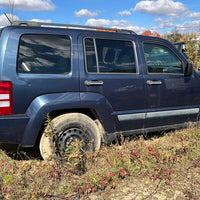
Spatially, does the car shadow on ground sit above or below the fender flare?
below

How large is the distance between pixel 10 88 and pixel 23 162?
120cm

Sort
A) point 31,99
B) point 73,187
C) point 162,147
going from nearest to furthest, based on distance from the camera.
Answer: point 73,187
point 31,99
point 162,147

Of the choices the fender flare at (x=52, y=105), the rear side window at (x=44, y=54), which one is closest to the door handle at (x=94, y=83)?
the fender flare at (x=52, y=105)

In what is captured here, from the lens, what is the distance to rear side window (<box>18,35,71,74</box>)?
2.83 m

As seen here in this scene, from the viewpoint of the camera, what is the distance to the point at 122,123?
3.44 metres

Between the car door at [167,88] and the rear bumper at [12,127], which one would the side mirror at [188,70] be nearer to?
the car door at [167,88]

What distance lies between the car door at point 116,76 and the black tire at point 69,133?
1.17ft

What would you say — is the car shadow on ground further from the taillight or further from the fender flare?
the taillight

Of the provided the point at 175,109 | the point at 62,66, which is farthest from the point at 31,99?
the point at 175,109

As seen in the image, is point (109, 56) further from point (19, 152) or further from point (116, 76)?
point (19, 152)

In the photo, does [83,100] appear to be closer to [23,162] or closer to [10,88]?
[10,88]

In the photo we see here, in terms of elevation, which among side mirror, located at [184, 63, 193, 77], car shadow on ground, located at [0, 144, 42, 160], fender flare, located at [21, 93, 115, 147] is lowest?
car shadow on ground, located at [0, 144, 42, 160]

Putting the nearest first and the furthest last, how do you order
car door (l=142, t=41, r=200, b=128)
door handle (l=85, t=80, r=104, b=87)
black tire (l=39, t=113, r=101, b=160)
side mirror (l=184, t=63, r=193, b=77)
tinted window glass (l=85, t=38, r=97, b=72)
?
black tire (l=39, t=113, r=101, b=160) → door handle (l=85, t=80, r=104, b=87) → tinted window glass (l=85, t=38, r=97, b=72) → car door (l=142, t=41, r=200, b=128) → side mirror (l=184, t=63, r=193, b=77)

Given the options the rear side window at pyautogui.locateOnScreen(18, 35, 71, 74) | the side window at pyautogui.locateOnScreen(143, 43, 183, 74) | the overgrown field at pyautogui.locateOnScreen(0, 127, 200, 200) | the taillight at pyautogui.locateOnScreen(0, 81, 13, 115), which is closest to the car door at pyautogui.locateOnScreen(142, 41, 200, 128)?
the side window at pyautogui.locateOnScreen(143, 43, 183, 74)
